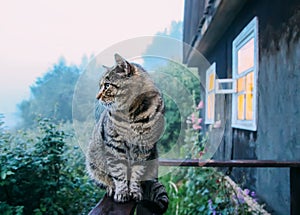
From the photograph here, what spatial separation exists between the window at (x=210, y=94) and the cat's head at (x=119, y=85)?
272cm

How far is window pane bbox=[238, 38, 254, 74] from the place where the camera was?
2430 millimetres

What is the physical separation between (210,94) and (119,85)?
2905 millimetres

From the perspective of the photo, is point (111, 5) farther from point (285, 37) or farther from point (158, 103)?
point (158, 103)

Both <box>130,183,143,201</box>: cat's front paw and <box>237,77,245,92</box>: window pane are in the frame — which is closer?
<box>130,183,143,201</box>: cat's front paw

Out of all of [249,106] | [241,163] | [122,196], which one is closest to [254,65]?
[249,106]

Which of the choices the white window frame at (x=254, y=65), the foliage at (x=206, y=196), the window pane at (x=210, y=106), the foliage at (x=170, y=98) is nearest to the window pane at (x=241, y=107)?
the white window frame at (x=254, y=65)

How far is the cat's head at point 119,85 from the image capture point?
89 centimetres

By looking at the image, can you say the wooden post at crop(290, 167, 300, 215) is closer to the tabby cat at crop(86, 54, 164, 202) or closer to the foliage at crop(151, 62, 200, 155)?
the foliage at crop(151, 62, 200, 155)

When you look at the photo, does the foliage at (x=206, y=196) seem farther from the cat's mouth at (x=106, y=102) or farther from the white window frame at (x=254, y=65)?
the cat's mouth at (x=106, y=102)

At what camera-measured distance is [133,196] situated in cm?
88

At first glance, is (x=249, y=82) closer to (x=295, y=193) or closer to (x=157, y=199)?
(x=295, y=193)

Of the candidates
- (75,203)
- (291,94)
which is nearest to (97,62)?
(291,94)

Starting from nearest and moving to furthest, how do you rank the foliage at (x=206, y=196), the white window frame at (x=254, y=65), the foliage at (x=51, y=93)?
the foliage at (x=206, y=196)
the white window frame at (x=254, y=65)
the foliage at (x=51, y=93)

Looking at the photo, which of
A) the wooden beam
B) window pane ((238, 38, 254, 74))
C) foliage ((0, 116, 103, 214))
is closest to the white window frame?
window pane ((238, 38, 254, 74))
